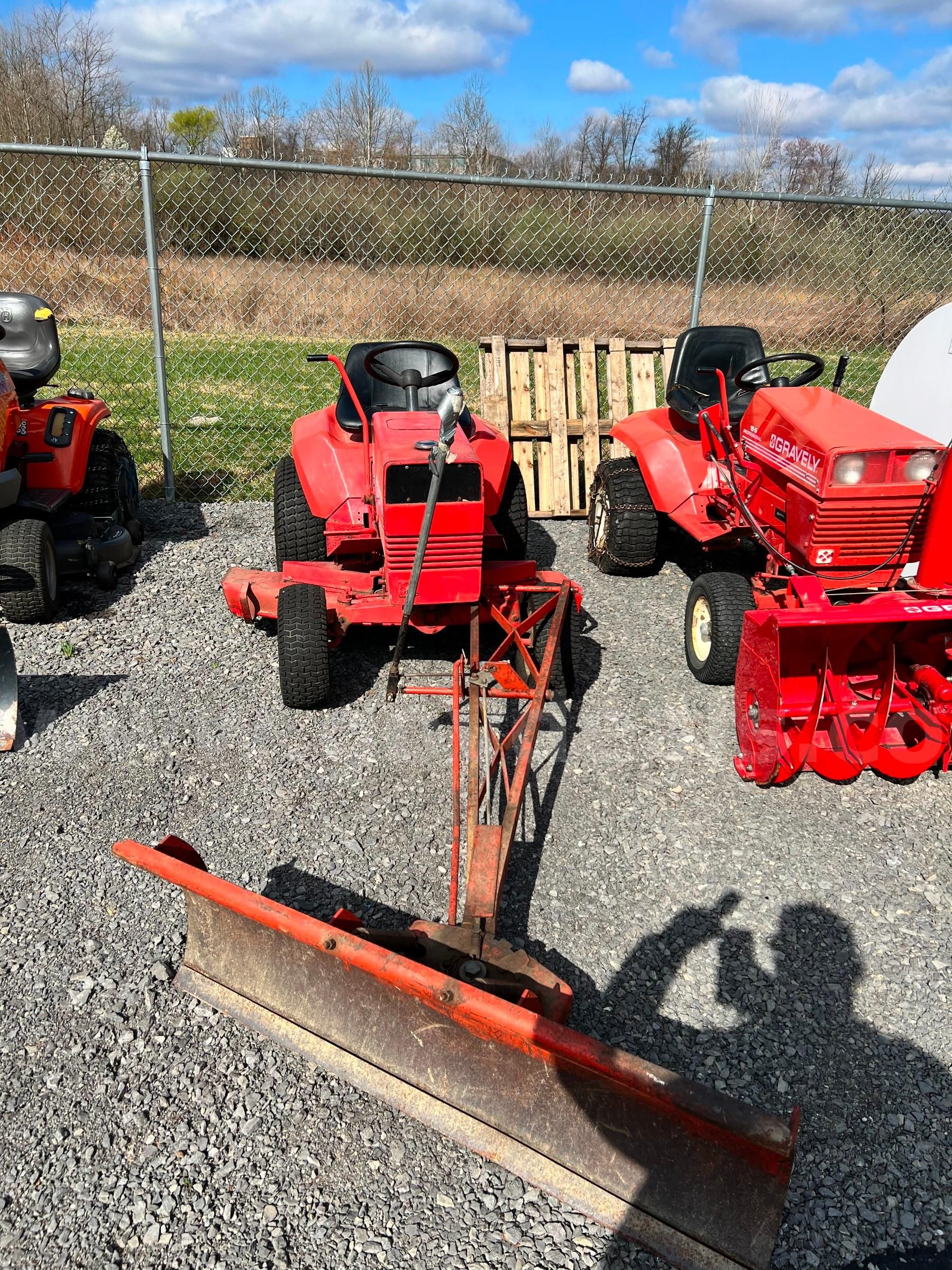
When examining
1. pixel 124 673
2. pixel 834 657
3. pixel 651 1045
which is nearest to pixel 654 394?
pixel 834 657

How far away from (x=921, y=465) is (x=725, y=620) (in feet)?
3.49

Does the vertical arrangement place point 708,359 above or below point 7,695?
above

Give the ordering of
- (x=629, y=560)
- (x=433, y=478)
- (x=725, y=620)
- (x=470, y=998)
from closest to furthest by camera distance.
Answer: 1. (x=470, y=998)
2. (x=433, y=478)
3. (x=725, y=620)
4. (x=629, y=560)

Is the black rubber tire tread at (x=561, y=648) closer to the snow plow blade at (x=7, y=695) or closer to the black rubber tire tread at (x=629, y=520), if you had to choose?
the black rubber tire tread at (x=629, y=520)

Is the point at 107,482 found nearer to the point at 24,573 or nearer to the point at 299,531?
the point at 24,573

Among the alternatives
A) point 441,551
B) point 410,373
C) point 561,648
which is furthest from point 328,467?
point 561,648

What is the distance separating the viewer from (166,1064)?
2504 millimetres

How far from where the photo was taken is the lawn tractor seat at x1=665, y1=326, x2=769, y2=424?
18.3ft

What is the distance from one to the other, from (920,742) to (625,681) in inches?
53.8

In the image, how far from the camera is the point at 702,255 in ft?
22.7

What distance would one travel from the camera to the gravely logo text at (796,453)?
397cm

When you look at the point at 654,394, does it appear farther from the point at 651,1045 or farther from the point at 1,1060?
the point at 1,1060

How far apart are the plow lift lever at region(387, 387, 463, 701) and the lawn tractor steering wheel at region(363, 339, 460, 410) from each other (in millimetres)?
568

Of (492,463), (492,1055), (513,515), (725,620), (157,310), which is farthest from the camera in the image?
(157,310)
